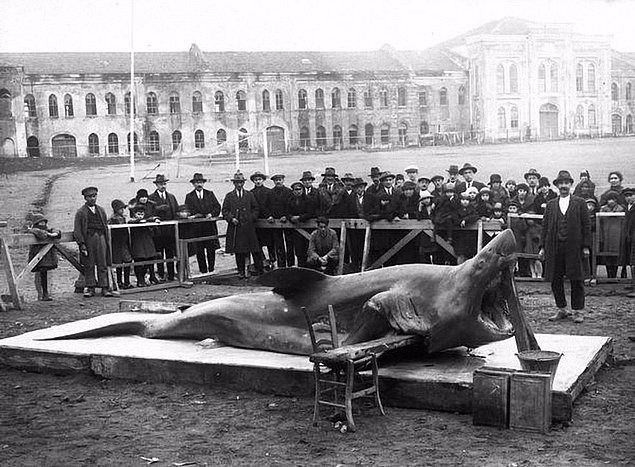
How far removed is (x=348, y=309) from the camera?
8.05 meters

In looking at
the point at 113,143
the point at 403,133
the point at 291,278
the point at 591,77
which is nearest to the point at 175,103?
the point at 113,143

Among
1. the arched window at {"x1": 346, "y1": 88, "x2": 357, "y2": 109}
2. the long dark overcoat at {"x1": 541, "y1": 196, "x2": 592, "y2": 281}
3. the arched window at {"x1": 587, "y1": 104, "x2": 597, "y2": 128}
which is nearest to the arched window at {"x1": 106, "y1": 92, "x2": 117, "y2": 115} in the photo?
the arched window at {"x1": 346, "y1": 88, "x2": 357, "y2": 109}

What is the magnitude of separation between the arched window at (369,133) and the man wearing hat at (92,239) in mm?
38265

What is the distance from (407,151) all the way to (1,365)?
31.9 metres

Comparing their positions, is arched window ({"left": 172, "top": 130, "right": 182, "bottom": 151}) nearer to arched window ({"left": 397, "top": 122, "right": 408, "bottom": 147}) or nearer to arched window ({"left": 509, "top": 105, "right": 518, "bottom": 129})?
arched window ({"left": 397, "top": 122, "right": 408, "bottom": 147})

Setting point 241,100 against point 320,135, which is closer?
point 241,100

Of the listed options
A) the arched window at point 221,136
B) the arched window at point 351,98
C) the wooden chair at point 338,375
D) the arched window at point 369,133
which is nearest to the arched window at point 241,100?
the arched window at point 221,136

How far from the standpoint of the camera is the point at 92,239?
1398cm

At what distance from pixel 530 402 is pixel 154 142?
4878cm

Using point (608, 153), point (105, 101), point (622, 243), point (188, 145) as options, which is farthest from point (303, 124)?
point (622, 243)

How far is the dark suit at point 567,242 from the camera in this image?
10.5m

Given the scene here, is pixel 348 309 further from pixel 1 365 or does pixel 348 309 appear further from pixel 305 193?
pixel 305 193

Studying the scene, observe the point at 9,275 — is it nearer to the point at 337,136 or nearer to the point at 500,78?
the point at 500,78

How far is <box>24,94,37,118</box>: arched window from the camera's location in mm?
51231
